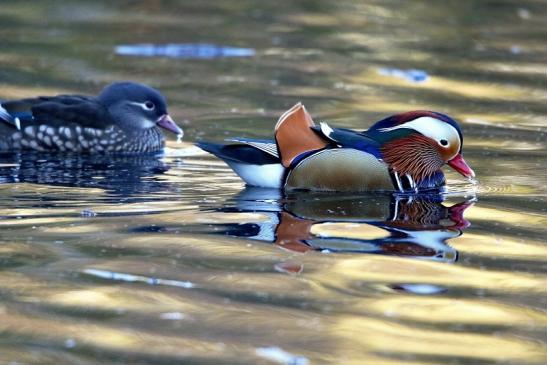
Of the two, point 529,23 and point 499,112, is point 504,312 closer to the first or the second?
point 499,112

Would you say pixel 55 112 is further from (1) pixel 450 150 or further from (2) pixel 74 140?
(1) pixel 450 150

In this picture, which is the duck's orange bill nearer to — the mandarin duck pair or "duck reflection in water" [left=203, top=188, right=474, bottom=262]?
the mandarin duck pair

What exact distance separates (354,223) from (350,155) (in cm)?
89

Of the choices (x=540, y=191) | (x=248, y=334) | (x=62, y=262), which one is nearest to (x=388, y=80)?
(x=540, y=191)

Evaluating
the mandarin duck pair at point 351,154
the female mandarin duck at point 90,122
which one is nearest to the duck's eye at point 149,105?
the female mandarin duck at point 90,122

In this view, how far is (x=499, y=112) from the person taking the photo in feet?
36.0

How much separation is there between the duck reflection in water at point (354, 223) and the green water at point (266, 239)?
0.02m

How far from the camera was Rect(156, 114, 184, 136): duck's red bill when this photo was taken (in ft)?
31.9

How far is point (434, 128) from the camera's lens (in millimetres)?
7973

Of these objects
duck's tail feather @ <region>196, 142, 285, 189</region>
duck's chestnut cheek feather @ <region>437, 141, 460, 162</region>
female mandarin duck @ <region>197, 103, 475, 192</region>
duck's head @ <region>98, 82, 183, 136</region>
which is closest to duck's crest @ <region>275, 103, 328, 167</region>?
female mandarin duck @ <region>197, 103, 475, 192</region>

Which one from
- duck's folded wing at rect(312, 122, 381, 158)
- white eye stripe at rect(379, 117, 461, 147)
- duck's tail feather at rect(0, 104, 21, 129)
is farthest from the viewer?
duck's tail feather at rect(0, 104, 21, 129)

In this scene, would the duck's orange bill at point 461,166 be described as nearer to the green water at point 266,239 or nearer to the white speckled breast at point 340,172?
the green water at point 266,239

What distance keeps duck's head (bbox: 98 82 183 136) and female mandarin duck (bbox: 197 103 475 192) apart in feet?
6.41

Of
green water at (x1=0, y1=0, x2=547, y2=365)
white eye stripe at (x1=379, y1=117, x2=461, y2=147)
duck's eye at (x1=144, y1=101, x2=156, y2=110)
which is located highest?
white eye stripe at (x1=379, y1=117, x2=461, y2=147)
